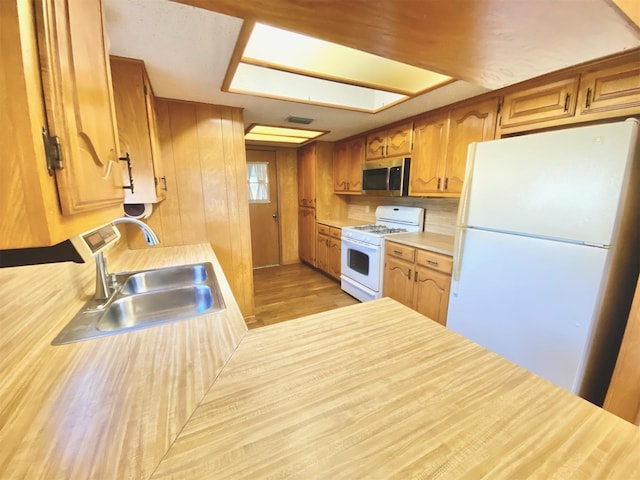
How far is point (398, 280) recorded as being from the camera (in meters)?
2.64

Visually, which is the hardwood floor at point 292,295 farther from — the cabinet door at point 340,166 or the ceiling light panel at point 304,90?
the ceiling light panel at point 304,90

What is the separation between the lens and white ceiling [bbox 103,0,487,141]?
1119 millimetres

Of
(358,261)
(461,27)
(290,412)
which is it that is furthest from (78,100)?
(358,261)

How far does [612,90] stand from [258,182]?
4.14 meters

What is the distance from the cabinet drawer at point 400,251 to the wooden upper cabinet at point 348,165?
1133mm

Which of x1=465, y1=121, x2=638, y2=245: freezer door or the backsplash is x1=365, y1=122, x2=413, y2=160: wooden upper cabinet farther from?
x1=465, y1=121, x2=638, y2=245: freezer door

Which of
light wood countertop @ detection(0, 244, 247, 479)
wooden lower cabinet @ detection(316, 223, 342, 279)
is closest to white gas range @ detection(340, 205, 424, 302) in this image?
wooden lower cabinet @ detection(316, 223, 342, 279)

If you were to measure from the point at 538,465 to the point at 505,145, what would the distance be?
1682 mm

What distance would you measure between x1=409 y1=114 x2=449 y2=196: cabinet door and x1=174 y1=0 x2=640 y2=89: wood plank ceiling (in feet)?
4.02

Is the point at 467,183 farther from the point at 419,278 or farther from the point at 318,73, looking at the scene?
the point at 318,73

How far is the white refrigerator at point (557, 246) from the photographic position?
126cm

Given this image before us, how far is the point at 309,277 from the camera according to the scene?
4.16 m

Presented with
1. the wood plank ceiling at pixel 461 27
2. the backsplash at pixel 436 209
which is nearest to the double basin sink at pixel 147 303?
the wood plank ceiling at pixel 461 27

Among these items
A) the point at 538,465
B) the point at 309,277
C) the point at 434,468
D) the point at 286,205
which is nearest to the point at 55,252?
the point at 434,468
